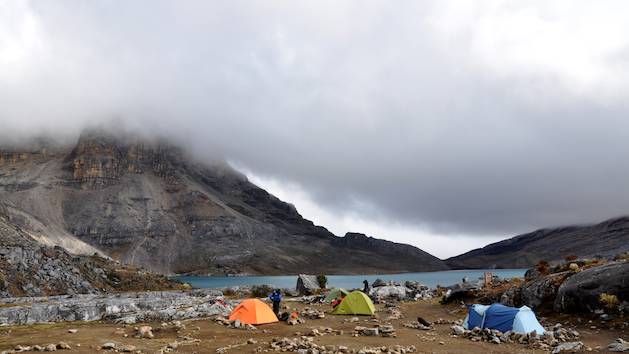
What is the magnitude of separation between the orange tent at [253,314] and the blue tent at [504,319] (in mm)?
11975

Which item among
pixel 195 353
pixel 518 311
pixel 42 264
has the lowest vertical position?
pixel 195 353

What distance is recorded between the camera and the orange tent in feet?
96.6

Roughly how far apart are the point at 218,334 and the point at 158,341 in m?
3.49

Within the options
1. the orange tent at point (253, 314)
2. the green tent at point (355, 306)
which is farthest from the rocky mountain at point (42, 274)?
the green tent at point (355, 306)

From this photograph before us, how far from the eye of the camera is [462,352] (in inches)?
814

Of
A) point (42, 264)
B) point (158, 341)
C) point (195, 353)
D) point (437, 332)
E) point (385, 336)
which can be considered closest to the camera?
point (195, 353)

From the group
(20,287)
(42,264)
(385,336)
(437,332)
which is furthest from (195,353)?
(42,264)

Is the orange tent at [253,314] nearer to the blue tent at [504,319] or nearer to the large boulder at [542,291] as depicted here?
the blue tent at [504,319]

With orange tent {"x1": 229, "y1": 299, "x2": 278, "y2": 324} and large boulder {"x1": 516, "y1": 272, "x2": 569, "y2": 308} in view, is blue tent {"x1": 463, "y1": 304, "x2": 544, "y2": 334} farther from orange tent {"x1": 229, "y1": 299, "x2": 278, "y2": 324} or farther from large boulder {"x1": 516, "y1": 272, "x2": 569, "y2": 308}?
orange tent {"x1": 229, "y1": 299, "x2": 278, "y2": 324}

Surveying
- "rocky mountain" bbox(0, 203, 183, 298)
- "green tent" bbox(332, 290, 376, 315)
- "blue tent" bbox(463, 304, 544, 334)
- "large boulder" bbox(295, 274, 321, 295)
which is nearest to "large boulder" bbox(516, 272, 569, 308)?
"blue tent" bbox(463, 304, 544, 334)

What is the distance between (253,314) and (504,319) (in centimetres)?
1460

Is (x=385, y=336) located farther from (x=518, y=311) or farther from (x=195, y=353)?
(x=195, y=353)

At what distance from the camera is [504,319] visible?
25.8 meters

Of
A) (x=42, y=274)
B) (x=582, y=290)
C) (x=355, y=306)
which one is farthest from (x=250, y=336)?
(x=42, y=274)
